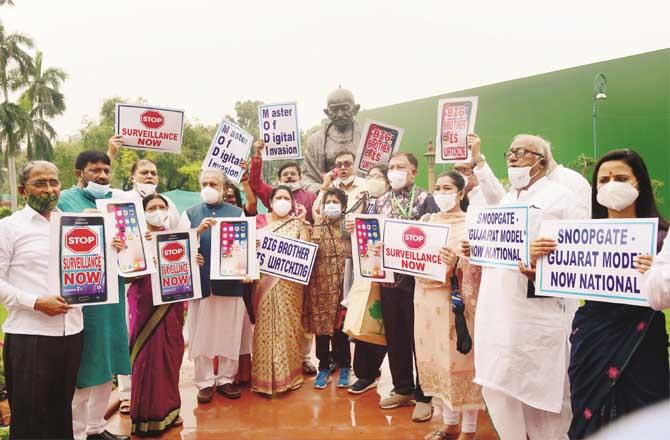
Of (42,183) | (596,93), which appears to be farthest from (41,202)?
(596,93)

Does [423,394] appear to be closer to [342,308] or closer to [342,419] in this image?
[342,419]

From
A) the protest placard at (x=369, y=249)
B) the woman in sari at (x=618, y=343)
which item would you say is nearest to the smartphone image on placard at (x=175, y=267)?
the protest placard at (x=369, y=249)

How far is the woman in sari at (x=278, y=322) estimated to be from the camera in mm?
4789

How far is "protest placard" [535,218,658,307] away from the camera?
2.38 metres

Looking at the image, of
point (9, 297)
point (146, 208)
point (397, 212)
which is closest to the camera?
point (9, 297)

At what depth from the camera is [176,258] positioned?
4020 millimetres

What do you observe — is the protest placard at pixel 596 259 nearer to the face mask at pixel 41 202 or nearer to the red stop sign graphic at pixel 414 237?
the red stop sign graphic at pixel 414 237

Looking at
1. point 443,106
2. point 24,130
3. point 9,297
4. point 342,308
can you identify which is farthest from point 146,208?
point 24,130

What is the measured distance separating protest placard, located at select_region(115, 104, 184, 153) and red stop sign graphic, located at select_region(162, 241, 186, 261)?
1.24 m

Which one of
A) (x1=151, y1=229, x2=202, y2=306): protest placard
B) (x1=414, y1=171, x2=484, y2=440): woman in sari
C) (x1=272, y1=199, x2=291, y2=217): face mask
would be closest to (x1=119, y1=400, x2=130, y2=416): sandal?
(x1=151, y1=229, x2=202, y2=306): protest placard

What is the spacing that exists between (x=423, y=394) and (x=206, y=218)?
2.30m

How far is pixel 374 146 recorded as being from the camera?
17.8ft

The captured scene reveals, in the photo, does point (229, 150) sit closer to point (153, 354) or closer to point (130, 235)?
point (130, 235)

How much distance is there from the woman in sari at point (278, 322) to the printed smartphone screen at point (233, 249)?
313 millimetres
